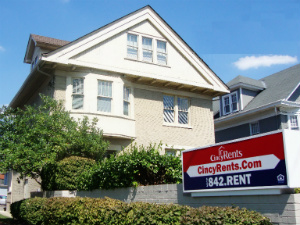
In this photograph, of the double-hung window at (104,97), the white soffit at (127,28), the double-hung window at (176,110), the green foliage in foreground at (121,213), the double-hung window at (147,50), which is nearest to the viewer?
the green foliage in foreground at (121,213)

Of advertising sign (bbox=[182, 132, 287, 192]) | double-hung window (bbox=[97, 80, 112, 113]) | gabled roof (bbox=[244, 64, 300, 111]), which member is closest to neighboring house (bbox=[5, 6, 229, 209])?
double-hung window (bbox=[97, 80, 112, 113])

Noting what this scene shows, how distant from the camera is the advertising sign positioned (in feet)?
20.4

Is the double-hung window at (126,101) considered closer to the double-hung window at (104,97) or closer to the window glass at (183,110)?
the double-hung window at (104,97)

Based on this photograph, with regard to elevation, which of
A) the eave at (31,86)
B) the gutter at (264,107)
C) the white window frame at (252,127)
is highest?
Answer: the eave at (31,86)

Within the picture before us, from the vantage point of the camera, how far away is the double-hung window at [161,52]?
1991 centimetres

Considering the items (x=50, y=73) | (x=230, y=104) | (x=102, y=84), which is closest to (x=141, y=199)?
(x=102, y=84)

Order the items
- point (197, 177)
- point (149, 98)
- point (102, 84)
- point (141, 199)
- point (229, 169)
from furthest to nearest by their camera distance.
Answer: point (149, 98) < point (102, 84) < point (141, 199) < point (197, 177) < point (229, 169)

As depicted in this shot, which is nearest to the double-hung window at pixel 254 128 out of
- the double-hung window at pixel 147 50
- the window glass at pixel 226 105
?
the window glass at pixel 226 105

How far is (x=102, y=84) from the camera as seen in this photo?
58.1ft

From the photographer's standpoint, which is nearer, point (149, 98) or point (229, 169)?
point (229, 169)

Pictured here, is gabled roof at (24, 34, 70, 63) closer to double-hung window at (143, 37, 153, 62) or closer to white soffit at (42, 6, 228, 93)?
white soffit at (42, 6, 228, 93)

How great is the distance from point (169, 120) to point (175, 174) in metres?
10.1

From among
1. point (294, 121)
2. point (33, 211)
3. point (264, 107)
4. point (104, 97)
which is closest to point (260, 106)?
point (264, 107)

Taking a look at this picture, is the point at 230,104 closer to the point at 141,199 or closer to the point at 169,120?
the point at 169,120
